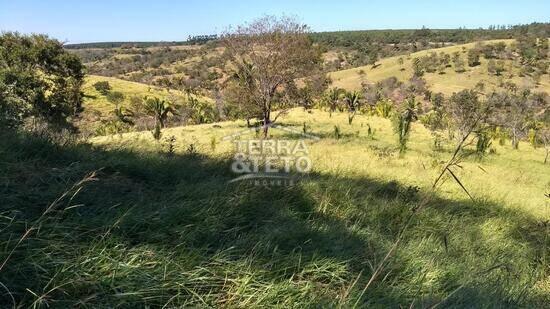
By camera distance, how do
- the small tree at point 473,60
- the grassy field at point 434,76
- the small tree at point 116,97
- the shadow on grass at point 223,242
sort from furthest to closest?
the small tree at point 473,60 < the grassy field at point 434,76 < the small tree at point 116,97 < the shadow on grass at point 223,242

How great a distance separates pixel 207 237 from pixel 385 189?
2887 mm

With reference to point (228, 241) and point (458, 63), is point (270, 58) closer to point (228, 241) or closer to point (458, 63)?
point (228, 241)

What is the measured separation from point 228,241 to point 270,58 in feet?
77.1

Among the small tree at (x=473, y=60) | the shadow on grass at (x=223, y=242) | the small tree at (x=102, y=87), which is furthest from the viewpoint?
the small tree at (x=473, y=60)

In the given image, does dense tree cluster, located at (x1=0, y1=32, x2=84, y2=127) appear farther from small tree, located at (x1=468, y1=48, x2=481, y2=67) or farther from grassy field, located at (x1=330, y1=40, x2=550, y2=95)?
small tree, located at (x1=468, y1=48, x2=481, y2=67)

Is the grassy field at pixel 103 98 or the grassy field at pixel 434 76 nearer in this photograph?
the grassy field at pixel 103 98

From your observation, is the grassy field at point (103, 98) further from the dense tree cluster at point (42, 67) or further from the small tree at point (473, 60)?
the small tree at point (473, 60)

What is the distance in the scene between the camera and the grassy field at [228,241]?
1896 millimetres

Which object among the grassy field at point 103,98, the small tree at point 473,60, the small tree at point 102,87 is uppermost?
the small tree at point 473,60

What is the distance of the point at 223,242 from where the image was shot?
2559mm

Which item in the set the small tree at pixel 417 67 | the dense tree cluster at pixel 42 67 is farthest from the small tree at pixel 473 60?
the dense tree cluster at pixel 42 67

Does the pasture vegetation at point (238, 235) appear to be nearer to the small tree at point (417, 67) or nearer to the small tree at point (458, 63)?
the small tree at point (417, 67)

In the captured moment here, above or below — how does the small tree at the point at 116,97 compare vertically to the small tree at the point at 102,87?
below

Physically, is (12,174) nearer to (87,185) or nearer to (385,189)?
(87,185)
